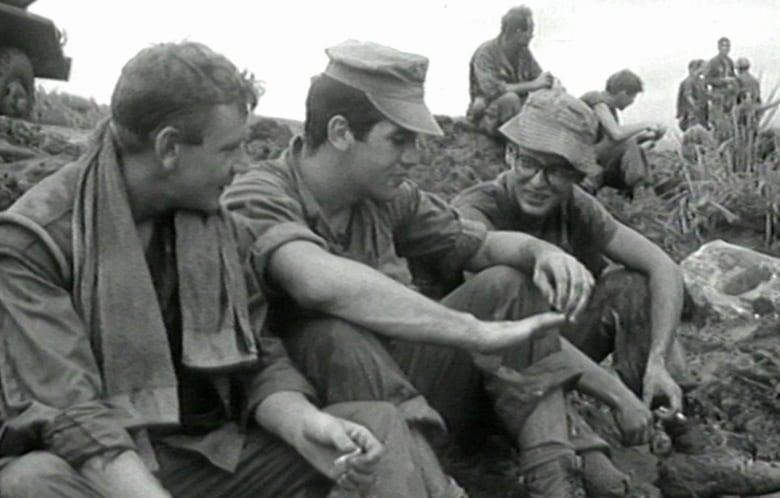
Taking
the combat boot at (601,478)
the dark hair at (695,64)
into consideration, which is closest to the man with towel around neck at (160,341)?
the combat boot at (601,478)

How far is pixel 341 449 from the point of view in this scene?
298 centimetres

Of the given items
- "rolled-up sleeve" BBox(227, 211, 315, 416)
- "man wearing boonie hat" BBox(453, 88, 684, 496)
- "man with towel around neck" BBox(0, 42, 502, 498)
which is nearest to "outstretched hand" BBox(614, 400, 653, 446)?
"man wearing boonie hat" BBox(453, 88, 684, 496)

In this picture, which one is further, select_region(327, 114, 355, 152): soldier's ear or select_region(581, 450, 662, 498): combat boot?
select_region(581, 450, 662, 498): combat boot

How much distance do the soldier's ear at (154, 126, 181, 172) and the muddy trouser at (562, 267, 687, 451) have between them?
197 centimetres

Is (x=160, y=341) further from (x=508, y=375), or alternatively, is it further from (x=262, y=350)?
(x=508, y=375)

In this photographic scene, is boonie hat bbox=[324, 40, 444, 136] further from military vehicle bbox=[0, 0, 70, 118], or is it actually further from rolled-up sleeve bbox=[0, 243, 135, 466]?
military vehicle bbox=[0, 0, 70, 118]

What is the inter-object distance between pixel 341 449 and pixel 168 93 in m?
0.82

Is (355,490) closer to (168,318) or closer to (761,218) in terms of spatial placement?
(168,318)

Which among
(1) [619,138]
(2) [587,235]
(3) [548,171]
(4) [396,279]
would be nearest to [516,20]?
(1) [619,138]

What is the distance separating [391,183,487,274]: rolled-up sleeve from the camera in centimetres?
401

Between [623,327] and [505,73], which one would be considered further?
[505,73]

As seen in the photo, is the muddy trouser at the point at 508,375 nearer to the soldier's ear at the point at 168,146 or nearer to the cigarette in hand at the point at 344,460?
the cigarette in hand at the point at 344,460

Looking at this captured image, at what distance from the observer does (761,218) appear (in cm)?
1118

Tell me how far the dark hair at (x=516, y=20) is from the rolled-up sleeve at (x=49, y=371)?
10702 millimetres
